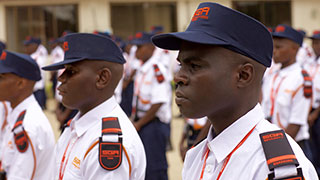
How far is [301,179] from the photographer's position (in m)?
1.29

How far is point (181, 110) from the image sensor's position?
147cm

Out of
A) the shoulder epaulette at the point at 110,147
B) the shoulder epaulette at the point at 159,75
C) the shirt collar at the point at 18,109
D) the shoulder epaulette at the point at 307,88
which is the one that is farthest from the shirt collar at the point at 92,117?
the shoulder epaulette at the point at 159,75

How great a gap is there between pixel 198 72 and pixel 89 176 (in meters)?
0.98

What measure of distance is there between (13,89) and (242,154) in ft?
7.45

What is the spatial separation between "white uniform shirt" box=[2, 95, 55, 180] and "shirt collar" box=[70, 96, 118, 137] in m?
0.53

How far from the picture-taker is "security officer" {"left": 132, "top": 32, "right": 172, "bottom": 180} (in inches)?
184

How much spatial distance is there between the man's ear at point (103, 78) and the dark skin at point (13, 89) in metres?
1.04

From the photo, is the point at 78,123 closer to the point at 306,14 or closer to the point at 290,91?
the point at 290,91

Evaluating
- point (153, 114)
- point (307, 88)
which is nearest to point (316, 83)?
point (307, 88)

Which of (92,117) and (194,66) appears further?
(92,117)

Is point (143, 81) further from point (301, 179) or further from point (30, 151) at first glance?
point (301, 179)

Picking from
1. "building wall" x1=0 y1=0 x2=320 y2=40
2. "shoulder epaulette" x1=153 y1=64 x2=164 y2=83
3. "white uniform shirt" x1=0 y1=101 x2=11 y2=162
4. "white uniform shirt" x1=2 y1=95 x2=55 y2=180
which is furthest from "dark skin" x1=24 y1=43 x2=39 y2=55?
"white uniform shirt" x1=2 y1=95 x2=55 y2=180

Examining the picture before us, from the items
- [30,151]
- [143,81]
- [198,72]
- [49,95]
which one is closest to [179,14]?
[49,95]

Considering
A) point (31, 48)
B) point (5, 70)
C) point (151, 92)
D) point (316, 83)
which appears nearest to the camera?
point (5, 70)
